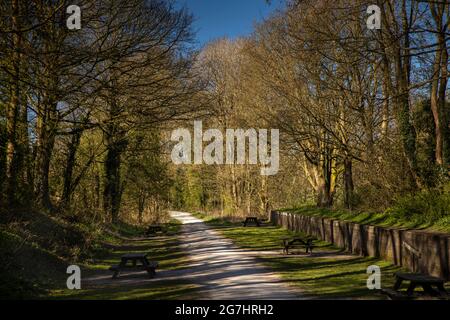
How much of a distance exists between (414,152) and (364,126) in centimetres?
365

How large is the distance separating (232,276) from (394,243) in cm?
470

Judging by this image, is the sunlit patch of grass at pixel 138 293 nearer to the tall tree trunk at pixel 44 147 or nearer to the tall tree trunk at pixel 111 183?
the tall tree trunk at pixel 44 147

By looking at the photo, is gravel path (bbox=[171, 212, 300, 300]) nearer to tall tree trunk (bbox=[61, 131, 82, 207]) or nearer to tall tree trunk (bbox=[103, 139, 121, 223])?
tall tree trunk (bbox=[61, 131, 82, 207])

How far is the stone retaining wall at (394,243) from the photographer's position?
10.9 metres

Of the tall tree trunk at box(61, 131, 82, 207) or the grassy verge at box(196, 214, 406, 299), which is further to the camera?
the tall tree trunk at box(61, 131, 82, 207)

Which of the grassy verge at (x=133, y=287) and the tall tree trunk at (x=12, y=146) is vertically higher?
the tall tree trunk at (x=12, y=146)

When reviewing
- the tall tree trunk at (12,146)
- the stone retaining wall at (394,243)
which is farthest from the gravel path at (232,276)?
the tall tree trunk at (12,146)

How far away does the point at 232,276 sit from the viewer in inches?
471

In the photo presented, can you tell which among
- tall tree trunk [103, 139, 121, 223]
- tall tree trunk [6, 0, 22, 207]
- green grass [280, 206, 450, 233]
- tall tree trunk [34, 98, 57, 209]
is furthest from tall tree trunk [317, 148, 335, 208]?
tall tree trunk [6, 0, 22, 207]

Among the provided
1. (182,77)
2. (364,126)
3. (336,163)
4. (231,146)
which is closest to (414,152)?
(364,126)

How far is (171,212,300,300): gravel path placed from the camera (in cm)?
944

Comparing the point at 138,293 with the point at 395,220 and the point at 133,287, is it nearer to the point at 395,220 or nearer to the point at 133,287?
the point at 133,287

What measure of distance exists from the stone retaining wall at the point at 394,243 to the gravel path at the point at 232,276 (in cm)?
339

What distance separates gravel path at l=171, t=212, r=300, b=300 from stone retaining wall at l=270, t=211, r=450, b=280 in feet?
11.1
